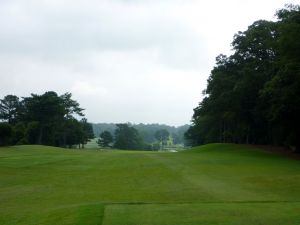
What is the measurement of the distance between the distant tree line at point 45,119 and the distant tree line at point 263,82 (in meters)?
42.9

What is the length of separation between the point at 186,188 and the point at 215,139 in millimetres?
81091

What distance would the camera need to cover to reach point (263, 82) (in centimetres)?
5519

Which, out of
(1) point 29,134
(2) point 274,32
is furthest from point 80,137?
(2) point 274,32

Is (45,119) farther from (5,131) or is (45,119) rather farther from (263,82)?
(263,82)

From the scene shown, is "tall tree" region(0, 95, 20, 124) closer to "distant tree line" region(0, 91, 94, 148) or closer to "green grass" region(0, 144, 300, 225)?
"distant tree line" region(0, 91, 94, 148)

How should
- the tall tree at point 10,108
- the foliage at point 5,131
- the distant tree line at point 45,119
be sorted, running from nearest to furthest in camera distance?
the foliage at point 5,131 < the distant tree line at point 45,119 < the tall tree at point 10,108

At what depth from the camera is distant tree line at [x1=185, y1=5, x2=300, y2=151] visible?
4256 cm

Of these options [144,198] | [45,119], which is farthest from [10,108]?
[144,198]

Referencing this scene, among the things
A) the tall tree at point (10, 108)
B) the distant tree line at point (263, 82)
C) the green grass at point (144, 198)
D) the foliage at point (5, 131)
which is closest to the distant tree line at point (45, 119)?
the tall tree at point (10, 108)

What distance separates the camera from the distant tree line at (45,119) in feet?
333

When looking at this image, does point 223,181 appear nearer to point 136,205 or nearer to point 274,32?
point 136,205

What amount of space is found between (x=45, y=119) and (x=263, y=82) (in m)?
63.5

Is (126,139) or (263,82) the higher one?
(263,82)

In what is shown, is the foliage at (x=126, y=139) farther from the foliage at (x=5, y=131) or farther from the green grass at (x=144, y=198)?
the green grass at (x=144, y=198)
